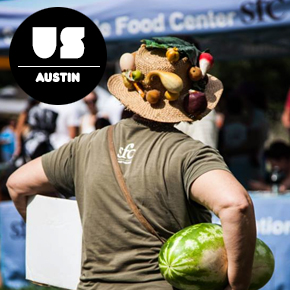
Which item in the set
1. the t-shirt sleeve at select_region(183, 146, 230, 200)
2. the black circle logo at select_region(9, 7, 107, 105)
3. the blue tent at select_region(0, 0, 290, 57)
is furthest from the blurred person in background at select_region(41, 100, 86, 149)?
the t-shirt sleeve at select_region(183, 146, 230, 200)

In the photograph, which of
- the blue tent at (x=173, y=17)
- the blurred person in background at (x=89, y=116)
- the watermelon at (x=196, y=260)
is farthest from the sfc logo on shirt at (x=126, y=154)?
the blurred person in background at (x=89, y=116)

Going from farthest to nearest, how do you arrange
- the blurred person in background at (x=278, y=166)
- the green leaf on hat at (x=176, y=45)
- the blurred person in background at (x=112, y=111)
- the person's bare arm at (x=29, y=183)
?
the blurred person in background at (x=112, y=111) < the blurred person in background at (x=278, y=166) < the person's bare arm at (x=29, y=183) < the green leaf on hat at (x=176, y=45)

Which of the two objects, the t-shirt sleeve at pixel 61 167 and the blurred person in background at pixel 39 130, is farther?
the blurred person in background at pixel 39 130

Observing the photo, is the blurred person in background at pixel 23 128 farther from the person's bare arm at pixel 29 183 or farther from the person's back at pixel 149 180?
the person's back at pixel 149 180

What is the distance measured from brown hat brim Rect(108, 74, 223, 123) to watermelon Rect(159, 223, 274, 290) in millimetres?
520

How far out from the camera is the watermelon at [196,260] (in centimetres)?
292

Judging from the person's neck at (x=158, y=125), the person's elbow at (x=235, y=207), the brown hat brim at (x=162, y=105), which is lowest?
the person's elbow at (x=235, y=207)

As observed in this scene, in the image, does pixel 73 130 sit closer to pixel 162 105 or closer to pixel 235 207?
pixel 162 105

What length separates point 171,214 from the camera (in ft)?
10.1

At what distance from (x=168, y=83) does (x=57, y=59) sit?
9.77 feet

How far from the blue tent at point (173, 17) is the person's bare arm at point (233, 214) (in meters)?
3.63

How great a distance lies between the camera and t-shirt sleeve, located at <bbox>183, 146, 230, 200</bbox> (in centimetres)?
292

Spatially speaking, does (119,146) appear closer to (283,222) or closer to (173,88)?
(173,88)

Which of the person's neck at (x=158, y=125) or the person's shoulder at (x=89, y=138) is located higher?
the person's neck at (x=158, y=125)
